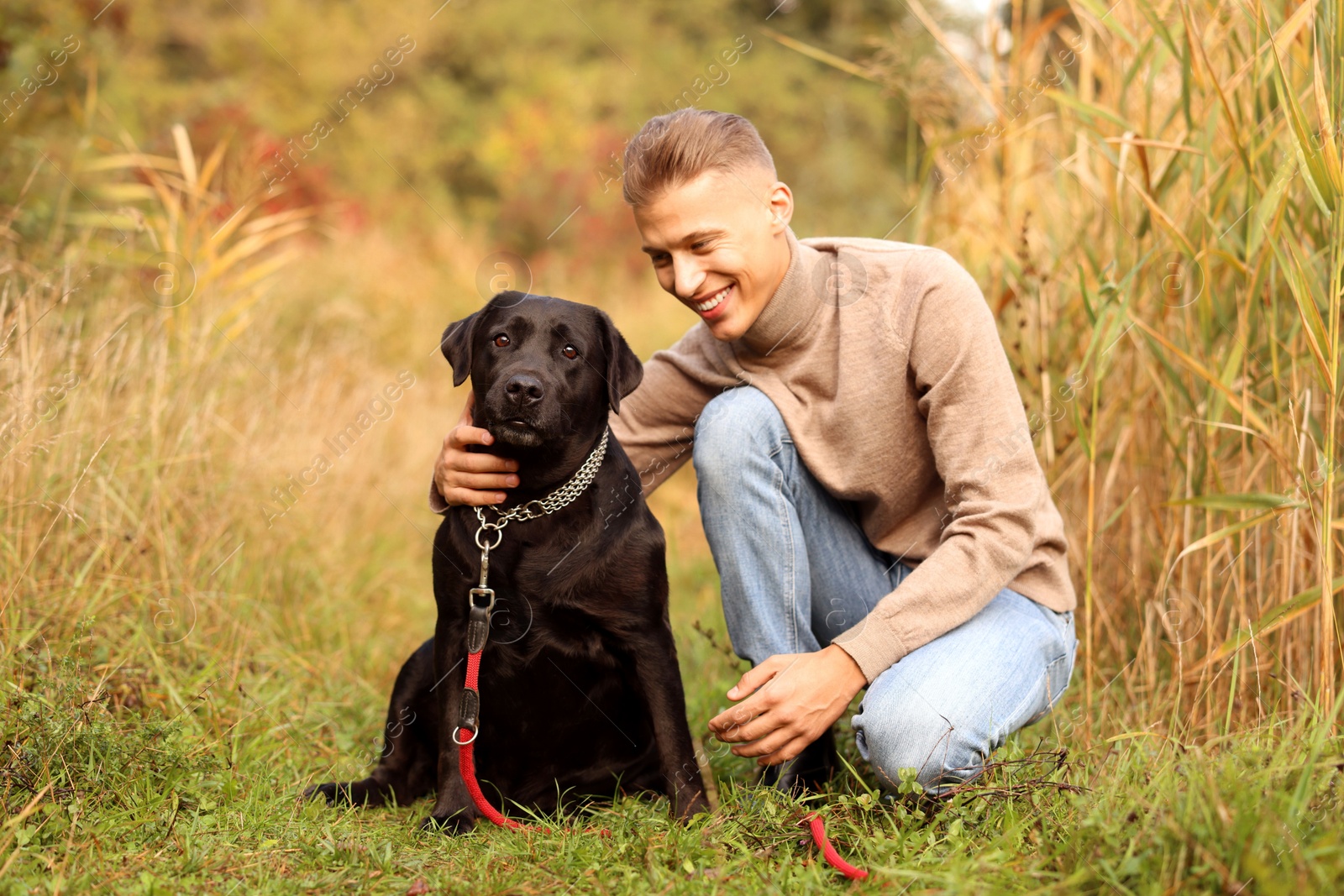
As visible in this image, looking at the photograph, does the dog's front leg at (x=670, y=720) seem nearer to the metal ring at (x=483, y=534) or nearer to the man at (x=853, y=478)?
the man at (x=853, y=478)

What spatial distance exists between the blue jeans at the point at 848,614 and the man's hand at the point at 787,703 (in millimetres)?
110

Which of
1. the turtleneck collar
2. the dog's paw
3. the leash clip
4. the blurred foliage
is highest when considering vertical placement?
the blurred foliage

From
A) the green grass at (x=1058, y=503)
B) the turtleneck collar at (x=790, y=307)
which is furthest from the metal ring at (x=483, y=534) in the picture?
the turtleneck collar at (x=790, y=307)

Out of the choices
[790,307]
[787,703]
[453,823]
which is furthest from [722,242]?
[453,823]

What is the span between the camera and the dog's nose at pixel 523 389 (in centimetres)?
217

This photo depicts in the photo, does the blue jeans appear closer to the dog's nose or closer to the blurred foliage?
the dog's nose

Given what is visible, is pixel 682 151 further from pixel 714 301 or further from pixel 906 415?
pixel 906 415

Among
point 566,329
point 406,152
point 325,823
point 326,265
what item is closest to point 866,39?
point 566,329

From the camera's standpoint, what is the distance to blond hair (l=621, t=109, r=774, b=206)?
2.24m

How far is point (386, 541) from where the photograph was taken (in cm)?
450

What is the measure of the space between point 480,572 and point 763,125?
12.7 m

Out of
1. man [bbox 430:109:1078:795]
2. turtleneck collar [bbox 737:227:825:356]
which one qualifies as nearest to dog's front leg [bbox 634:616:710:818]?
man [bbox 430:109:1078:795]

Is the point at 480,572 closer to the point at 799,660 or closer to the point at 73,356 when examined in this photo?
the point at 799,660

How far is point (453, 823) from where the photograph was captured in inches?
85.7
